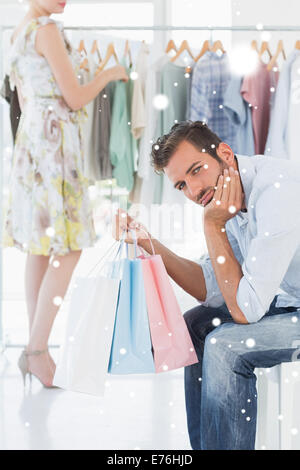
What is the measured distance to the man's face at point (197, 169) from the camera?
91cm

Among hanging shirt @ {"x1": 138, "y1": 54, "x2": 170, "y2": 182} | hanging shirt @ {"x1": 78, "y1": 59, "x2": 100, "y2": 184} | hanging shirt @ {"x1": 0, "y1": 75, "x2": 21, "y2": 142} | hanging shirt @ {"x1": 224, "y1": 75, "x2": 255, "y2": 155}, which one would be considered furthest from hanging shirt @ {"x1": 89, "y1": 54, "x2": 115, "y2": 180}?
hanging shirt @ {"x1": 224, "y1": 75, "x2": 255, "y2": 155}

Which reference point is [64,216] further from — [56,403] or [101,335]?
[101,335]

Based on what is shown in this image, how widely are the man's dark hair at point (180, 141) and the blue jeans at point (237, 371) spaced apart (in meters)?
0.31

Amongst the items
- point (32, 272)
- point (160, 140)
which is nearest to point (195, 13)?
point (160, 140)

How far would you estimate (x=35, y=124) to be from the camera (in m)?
1.33

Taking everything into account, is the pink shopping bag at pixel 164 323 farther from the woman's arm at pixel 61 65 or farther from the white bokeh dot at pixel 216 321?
the woman's arm at pixel 61 65

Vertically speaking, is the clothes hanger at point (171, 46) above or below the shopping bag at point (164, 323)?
above

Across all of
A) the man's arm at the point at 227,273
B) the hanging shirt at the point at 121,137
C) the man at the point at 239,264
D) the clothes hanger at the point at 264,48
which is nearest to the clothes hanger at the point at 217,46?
the clothes hanger at the point at 264,48

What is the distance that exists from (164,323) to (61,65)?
757 millimetres

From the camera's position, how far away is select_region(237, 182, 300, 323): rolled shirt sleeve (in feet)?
2.60

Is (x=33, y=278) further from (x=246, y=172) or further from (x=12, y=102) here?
(x=246, y=172)

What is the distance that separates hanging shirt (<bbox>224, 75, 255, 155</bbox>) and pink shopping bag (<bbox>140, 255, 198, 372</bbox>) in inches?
26.9

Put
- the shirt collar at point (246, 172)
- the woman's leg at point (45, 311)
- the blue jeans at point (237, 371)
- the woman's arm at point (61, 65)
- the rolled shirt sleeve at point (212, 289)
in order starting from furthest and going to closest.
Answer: the woman's leg at point (45, 311), the woman's arm at point (61, 65), the rolled shirt sleeve at point (212, 289), the shirt collar at point (246, 172), the blue jeans at point (237, 371)

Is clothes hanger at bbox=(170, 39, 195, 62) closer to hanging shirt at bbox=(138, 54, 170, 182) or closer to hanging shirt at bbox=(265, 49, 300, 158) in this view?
hanging shirt at bbox=(138, 54, 170, 182)
